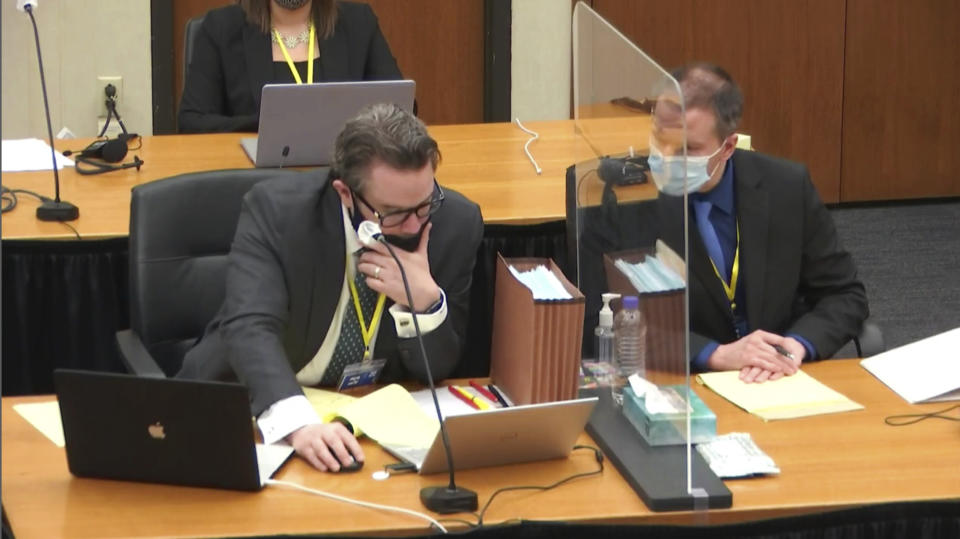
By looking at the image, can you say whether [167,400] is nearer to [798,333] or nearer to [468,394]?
[468,394]

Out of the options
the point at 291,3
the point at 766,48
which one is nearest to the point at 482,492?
the point at 291,3

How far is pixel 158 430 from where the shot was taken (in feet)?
7.40

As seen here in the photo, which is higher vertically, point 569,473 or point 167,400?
point 167,400

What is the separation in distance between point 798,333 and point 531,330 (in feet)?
2.82

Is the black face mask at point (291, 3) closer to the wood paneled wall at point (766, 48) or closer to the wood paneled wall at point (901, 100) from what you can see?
the wood paneled wall at point (766, 48)

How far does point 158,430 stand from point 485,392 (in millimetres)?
753

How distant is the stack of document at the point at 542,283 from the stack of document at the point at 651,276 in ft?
0.51

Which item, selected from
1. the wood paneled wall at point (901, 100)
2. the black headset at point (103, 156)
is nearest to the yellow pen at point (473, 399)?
the black headset at point (103, 156)

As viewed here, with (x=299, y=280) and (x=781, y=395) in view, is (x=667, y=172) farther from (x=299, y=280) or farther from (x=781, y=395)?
(x=299, y=280)

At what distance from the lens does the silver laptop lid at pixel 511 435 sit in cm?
226

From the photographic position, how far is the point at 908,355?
117 inches

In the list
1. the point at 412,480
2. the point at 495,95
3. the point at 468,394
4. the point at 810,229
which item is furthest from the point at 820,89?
the point at 412,480

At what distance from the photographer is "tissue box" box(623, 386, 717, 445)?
243 centimetres

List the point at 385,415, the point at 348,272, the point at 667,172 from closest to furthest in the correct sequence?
the point at 667,172
the point at 385,415
the point at 348,272
